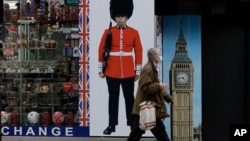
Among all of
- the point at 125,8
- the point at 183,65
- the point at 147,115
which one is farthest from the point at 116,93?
the point at 147,115

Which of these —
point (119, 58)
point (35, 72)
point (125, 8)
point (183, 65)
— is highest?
point (125, 8)

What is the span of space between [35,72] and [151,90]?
110 inches

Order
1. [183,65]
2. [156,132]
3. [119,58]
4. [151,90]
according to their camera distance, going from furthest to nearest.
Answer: [183,65], [119,58], [156,132], [151,90]

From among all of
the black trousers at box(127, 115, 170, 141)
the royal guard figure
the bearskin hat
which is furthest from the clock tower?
the black trousers at box(127, 115, 170, 141)

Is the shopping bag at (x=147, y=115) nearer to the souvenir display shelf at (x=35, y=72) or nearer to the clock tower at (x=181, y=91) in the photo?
the clock tower at (x=181, y=91)

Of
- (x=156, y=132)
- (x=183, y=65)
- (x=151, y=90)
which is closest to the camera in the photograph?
(x=151, y=90)

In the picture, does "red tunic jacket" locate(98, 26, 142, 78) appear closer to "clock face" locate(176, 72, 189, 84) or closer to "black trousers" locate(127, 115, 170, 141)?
"clock face" locate(176, 72, 189, 84)

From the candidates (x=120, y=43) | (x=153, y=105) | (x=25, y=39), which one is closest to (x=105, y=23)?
(x=120, y=43)

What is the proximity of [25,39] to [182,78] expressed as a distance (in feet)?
9.45

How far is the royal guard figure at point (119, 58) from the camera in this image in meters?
9.73

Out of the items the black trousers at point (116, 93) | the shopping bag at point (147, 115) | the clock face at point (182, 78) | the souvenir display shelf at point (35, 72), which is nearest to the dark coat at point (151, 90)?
the shopping bag at point (147, 115)

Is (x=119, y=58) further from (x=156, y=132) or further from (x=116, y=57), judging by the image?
(x=156, y=132)

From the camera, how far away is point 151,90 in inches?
321

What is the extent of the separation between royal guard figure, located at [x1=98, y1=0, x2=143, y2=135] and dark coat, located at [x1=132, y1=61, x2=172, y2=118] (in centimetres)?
137
